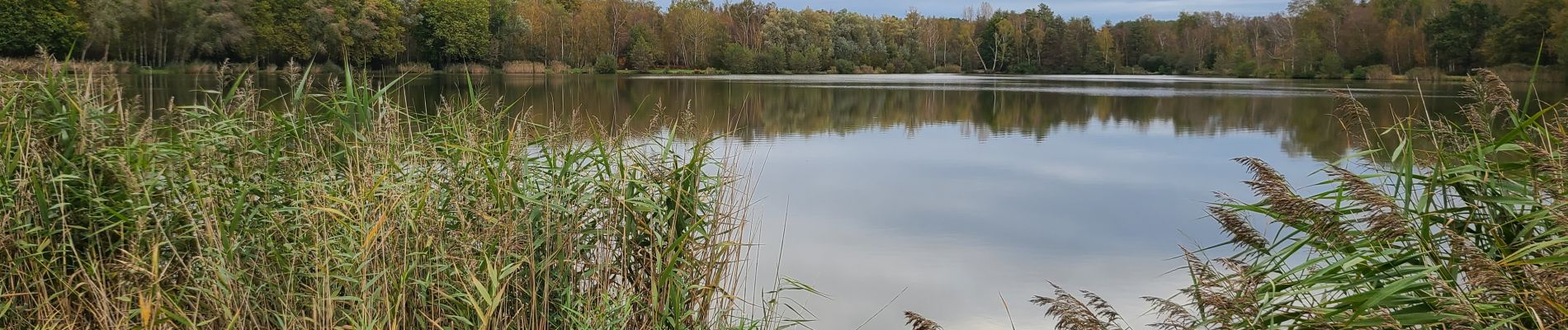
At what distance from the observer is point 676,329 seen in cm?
348

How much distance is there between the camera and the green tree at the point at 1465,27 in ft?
148

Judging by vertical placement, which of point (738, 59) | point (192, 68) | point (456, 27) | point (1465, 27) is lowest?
point (192, 68)

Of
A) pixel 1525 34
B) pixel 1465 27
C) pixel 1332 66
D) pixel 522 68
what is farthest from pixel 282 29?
pixel 1465 27

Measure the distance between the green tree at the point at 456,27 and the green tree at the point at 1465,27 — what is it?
44022 mm

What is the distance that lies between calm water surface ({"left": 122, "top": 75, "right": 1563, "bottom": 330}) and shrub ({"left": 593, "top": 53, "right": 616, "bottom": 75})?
32742mm

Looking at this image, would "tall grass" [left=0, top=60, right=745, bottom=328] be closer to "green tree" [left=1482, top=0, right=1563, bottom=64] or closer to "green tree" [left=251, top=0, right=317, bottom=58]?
"green tree" [left=251, top=0, right=317, bottom=58]

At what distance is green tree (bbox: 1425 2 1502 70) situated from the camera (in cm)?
4519

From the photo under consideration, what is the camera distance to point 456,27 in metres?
49.0

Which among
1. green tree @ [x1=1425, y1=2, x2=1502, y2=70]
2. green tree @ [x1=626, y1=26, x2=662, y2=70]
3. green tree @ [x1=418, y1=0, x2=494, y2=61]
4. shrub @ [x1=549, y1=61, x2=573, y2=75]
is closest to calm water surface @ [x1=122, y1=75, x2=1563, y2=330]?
green tree @ [x1=418, y1=0, x2=494, y2=61]

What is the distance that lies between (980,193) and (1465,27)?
4707 centimetres

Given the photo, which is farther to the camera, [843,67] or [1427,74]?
[843,67]

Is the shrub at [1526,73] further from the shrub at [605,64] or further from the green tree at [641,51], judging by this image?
the green tree at [641,51]

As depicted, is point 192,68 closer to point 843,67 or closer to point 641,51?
point 641,51

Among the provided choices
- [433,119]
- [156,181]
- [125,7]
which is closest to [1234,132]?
[433,119]
